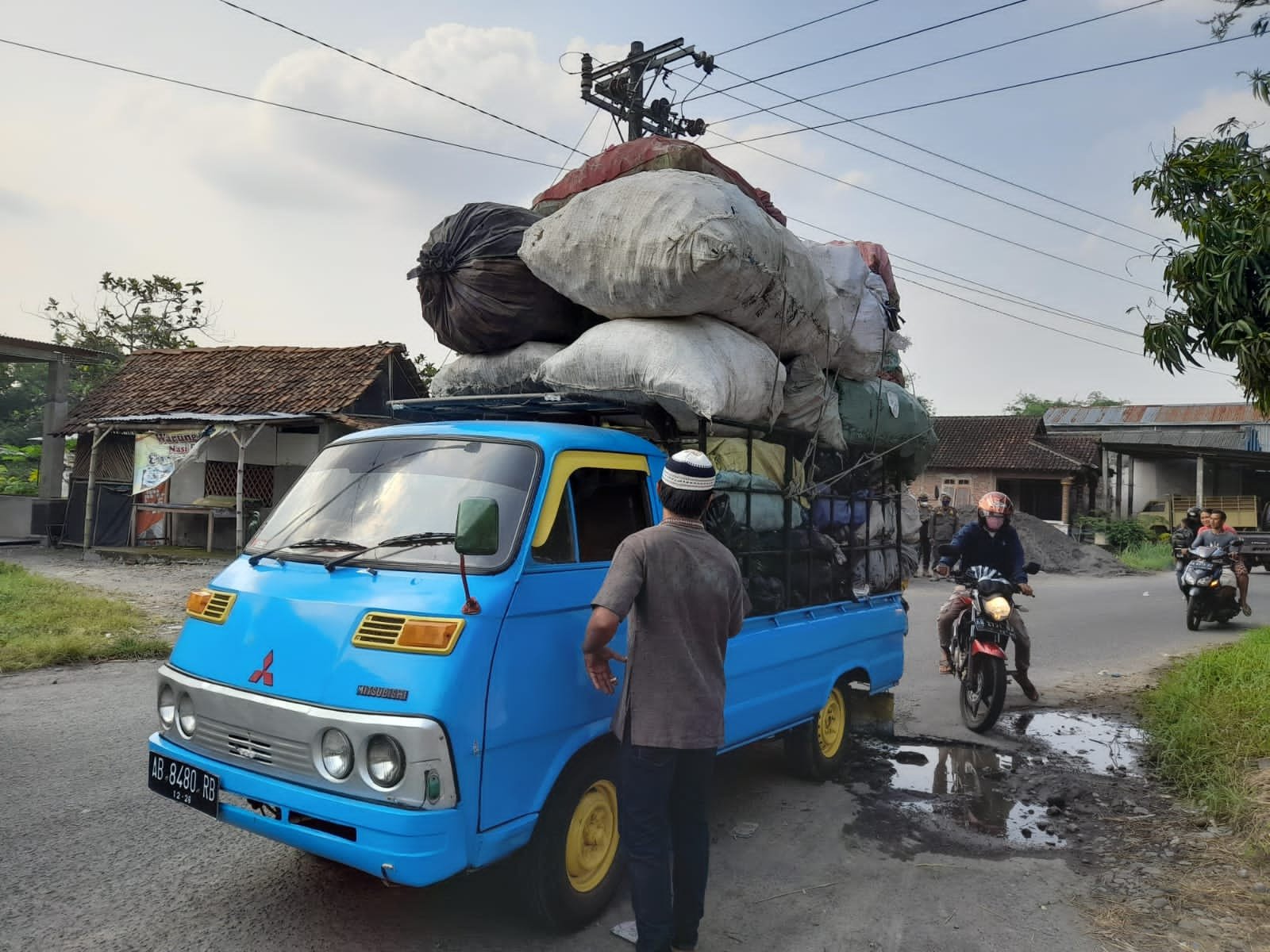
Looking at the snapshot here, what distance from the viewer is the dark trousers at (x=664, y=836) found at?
3.03 m

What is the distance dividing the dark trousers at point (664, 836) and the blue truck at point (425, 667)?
0.29 meters

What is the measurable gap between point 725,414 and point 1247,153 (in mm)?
4239

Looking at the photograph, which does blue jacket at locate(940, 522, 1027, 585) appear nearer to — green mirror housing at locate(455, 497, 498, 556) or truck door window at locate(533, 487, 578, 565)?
truck door window at locate(533, 487, 578, 565)

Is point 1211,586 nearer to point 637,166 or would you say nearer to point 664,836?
point 637,166

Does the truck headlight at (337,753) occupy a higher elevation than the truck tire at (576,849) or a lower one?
higher

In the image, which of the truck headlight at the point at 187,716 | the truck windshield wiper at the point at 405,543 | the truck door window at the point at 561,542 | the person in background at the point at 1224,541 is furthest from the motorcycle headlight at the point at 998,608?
the person in background at the point at 1224,541

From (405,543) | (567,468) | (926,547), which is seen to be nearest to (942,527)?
(926,547)

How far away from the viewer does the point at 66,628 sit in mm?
9125

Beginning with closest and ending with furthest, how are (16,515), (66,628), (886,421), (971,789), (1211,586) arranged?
1. (971,789)
2. (886,421)
3. (66,628)
4. (1211,586)
5. (16,515)

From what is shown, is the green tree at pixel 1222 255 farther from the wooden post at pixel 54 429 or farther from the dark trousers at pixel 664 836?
the wooden post at pixel 54 429

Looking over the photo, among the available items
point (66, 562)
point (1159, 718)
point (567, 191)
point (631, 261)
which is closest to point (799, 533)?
point (631, 261)

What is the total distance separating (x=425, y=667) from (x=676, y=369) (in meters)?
1.95

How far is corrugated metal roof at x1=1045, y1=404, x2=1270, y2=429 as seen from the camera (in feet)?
142

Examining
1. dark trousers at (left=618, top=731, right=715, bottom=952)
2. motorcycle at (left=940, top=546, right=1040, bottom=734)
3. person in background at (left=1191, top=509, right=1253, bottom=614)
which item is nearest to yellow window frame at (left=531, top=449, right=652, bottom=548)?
dark trousers at (left=618, top=731, right=715, bottom=952)
